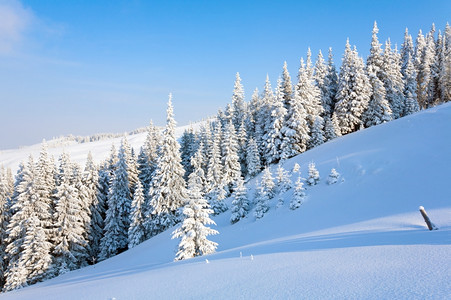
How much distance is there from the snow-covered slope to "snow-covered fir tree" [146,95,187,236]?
35.6 ft

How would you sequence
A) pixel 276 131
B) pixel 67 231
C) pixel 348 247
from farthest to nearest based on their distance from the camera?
pixel 276 131 → pixel 67 231 → pixel 348 247

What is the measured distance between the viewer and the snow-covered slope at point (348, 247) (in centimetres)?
514

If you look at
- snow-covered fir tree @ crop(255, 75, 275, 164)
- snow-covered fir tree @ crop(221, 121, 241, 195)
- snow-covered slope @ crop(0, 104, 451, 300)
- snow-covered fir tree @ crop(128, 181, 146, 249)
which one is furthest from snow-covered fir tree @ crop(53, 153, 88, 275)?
snow-covered fir tree @ crop(255, 75, 275, 164)

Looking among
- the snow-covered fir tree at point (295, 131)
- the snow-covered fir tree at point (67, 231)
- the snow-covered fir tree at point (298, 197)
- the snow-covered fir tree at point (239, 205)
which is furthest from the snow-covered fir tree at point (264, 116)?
the snow-covered fir tree at point (67, 231)

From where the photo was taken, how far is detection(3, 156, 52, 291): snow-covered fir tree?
26.2m

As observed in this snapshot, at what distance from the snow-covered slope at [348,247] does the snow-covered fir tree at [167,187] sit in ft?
35.6

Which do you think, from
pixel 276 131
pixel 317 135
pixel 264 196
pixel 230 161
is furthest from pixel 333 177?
pixel 230 161

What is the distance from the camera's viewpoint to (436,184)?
1284 cm

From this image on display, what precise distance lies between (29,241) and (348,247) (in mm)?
30149

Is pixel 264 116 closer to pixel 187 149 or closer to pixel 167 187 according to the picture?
pixel 187 149

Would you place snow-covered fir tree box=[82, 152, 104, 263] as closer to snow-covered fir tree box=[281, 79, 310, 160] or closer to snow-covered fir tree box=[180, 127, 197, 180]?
snow-covered fir tree box=[180, 127, 197, 180]

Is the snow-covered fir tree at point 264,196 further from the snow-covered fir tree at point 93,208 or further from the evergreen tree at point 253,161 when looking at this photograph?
the snow-covered fir tree at point 93,208

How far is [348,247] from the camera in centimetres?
777

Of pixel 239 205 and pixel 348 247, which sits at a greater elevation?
pixel 239 205
